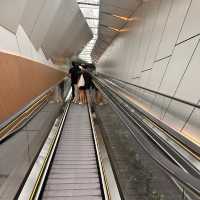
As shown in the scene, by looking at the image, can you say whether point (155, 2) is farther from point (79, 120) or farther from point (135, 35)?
point (79, 120)

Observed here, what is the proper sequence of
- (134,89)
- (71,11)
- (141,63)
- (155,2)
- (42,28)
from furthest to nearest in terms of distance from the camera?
(71,11), (42,28), (141,63), (155,2), (134,89)

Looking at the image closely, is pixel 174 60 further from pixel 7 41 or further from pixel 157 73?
pixel 7 41

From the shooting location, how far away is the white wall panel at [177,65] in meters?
5.60

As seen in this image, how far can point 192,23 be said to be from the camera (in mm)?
5770

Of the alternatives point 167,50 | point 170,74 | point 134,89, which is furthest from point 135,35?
point 170,74

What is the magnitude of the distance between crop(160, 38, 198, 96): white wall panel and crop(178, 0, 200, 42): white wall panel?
0.15 metres

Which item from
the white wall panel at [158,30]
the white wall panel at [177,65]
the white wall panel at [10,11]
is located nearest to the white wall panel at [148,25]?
the white wall panel at [158,30]

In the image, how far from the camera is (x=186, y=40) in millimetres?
5895

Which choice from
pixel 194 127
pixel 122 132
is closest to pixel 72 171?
pixel 122 132

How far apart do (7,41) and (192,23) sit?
17.0ft

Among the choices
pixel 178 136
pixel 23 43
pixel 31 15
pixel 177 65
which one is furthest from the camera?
pixel 31 15

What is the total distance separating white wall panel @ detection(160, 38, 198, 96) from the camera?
5.60m

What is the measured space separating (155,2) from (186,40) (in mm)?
4362

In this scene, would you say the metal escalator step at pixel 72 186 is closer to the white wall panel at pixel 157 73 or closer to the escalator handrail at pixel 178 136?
the escalator handrail at pixel 178 136
